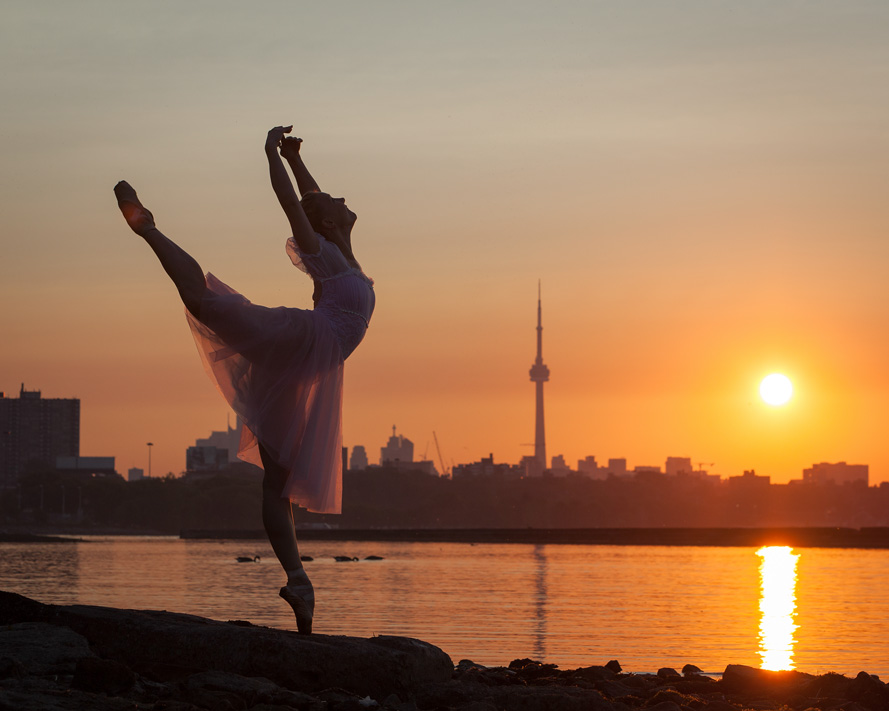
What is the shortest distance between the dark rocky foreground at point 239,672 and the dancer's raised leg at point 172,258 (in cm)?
218

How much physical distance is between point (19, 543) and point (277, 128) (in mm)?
146985

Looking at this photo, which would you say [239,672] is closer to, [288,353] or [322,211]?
[288,353]

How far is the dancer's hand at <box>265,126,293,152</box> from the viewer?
940 centimetres

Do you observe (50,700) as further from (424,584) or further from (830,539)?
(830,539)

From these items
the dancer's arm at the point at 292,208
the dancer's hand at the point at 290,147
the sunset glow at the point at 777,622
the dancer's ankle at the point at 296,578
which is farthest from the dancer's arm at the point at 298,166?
the sunset glow at the point at 777,622

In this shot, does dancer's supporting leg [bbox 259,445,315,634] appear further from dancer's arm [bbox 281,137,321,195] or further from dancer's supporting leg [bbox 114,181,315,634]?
dancer's arm [bbox 281,137,321,195]

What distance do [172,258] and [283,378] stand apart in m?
1.13

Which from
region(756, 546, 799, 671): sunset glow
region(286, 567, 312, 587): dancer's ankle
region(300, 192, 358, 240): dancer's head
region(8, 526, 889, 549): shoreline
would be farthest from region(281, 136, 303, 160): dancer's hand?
region(8, 526, 889, 549): shoreline

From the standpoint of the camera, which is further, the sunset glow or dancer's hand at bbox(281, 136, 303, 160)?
the sunset glow

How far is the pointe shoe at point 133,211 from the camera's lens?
8.76 meters

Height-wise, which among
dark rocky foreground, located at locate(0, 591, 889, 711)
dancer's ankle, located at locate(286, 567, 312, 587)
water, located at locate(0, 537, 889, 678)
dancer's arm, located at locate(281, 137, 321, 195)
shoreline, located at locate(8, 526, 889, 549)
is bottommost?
shoreline, located at locate(8, 526, 889, 549)

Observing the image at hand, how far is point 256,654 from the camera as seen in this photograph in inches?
342

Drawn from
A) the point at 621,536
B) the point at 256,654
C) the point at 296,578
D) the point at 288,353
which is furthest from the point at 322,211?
the point at 621,536

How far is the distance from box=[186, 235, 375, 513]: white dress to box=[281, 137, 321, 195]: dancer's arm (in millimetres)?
664
